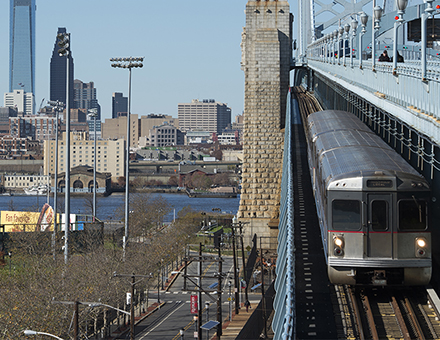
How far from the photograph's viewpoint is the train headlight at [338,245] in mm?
15906

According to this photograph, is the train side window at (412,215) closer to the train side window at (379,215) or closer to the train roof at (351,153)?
the train side window at (379,215)

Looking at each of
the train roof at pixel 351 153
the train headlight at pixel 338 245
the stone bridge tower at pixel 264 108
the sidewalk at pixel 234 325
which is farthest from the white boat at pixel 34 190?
the train headlight at pixel 338 245

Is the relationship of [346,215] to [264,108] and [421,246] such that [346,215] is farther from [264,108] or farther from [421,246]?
[264,108]

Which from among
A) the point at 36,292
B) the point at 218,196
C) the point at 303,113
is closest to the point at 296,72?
the point at 303,113

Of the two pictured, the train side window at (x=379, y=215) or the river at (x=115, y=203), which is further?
the river at (x=115, y=203)

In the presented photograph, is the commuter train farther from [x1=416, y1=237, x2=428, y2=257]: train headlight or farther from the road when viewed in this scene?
the road

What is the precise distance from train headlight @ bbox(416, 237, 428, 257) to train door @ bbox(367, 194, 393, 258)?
58 centimetres

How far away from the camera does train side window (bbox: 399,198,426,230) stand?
15.8 metres

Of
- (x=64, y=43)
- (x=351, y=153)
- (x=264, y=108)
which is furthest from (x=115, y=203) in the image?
(x=351, y=153)

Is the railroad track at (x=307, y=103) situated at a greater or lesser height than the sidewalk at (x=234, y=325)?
greater

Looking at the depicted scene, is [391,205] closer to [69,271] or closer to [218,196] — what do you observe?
[69,271]

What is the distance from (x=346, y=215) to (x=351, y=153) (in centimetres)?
244

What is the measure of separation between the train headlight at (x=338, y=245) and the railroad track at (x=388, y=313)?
1.09m

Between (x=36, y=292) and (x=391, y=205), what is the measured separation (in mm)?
15934
